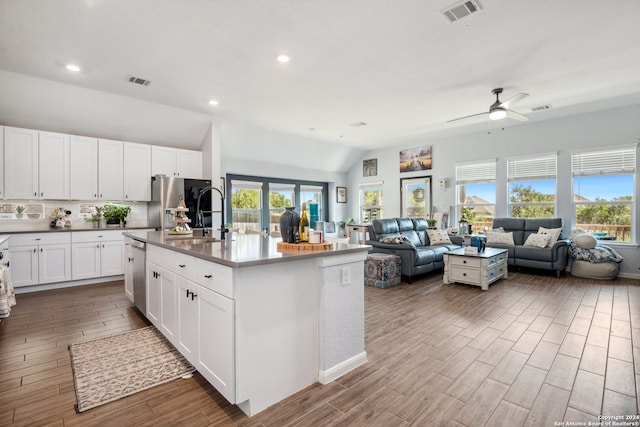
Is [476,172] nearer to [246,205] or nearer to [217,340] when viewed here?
[246,205]

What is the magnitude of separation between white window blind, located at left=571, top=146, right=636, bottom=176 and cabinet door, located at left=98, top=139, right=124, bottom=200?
8.53 metres

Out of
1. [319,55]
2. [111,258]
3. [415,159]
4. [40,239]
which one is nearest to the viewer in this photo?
[319,55]

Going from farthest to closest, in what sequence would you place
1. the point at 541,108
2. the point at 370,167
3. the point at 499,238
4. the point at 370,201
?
the point at 370,201
the point at 370,167
the point at 499,238
the point at 541,108

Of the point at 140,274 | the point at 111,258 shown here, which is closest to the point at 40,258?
the point at 111,258

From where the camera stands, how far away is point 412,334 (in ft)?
9.82

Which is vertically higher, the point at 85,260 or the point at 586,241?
the point at 586,241

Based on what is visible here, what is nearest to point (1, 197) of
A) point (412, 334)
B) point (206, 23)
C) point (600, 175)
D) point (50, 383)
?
point (50, 383)

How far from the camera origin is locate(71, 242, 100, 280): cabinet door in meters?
4.90

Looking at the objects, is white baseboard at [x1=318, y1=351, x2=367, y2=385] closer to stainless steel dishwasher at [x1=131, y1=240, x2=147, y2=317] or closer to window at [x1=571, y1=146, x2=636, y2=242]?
stainless steel dishwasher at [x1=131, y1=240, x2=147, y2=317]

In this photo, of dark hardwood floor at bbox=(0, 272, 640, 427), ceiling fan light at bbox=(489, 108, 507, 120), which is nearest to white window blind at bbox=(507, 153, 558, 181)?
ceiling fan light at bbox=(489, 108, 507, 120)

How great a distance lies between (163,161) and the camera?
232 inches

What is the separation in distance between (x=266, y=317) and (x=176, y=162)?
16.8 ft

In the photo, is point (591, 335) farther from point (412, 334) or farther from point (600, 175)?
point (600, 175)

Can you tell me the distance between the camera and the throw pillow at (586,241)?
546 centimetres
